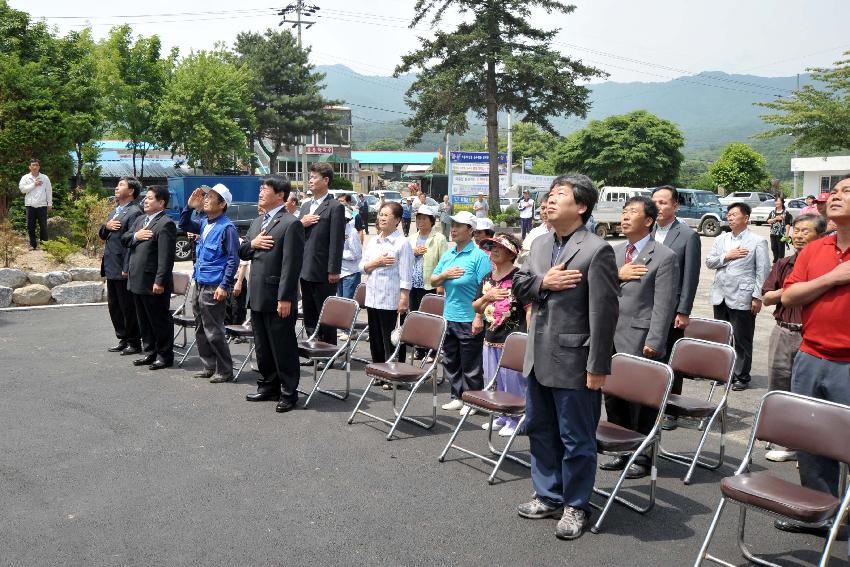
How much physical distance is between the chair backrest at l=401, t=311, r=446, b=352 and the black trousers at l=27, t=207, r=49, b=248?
11.3 metres

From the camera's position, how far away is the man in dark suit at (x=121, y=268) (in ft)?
29.6

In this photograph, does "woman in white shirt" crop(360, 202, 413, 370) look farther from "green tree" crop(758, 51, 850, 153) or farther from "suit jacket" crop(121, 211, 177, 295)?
"green tree" crop(758, 51, 850, 153)

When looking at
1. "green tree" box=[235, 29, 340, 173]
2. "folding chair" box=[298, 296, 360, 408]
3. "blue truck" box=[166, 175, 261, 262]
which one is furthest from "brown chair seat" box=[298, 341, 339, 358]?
"green tree" box=[235, 29, 340, 173]

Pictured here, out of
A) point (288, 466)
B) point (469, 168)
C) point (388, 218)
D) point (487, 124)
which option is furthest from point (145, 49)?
point (288, 466)

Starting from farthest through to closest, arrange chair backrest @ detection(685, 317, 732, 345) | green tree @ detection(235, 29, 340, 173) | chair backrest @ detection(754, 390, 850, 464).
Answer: green tree @ detection(235, 29, 340, 173) < chair backrest @ detection(685, 317, 732, 345) < chair backrest @ detection(754, 390, 850, 464)

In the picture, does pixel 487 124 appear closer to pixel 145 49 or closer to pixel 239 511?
pixel 145 49

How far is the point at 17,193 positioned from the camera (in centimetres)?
1688

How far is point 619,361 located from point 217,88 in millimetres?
37074

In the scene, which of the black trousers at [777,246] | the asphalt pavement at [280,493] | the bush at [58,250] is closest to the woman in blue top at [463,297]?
the asphalt pavement at [280,493]

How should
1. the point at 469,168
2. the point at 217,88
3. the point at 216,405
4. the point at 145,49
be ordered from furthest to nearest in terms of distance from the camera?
the point at 217,88 < the point at 145,49 < the point at 469,168 < the point at 216,405

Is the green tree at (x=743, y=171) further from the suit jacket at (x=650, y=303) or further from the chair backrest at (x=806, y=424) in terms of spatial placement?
the chair backrest at (x=806, y=424)

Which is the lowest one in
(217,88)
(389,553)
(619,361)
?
(389,553)

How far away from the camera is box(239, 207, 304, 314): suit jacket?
6898 millimetres

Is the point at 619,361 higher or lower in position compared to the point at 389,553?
higher
